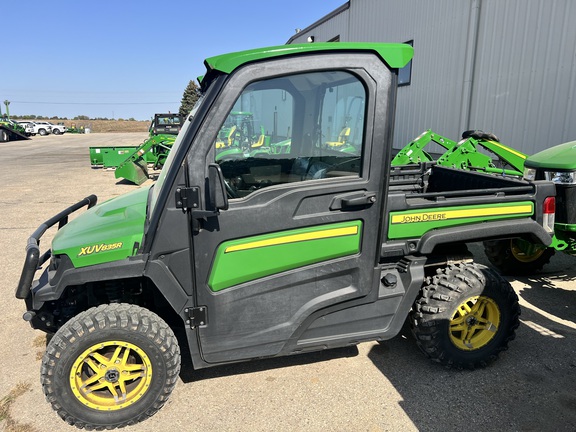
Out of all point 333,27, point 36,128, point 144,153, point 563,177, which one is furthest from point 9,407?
point 36,128

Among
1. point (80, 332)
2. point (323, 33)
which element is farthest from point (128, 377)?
point (323, 33)

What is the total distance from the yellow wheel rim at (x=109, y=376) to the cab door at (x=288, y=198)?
16.8 inches

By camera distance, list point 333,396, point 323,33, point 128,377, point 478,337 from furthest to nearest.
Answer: point 323,33 < point 478,337 < point 333,396 < point 128,377

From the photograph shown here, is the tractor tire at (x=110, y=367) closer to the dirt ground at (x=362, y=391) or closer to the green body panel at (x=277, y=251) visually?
the dirt ground at (x=362, y=391)

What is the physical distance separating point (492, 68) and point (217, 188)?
805 centimetres

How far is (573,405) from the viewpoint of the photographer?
267cm

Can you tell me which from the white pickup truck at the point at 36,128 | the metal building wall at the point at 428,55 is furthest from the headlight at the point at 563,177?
the white pickup truck at the point at 36,128

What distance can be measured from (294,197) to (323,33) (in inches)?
632

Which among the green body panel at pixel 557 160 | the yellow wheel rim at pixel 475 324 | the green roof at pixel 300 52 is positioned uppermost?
the green roof at pixel 300 52

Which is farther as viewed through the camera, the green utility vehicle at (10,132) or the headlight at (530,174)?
the green utility vehicle at (10,132)

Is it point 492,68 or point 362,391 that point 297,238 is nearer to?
Answer: point 362,391

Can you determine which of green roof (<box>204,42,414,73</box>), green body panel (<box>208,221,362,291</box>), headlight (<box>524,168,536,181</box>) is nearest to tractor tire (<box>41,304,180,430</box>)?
green body panel (<box>208,221,362,291</box>)

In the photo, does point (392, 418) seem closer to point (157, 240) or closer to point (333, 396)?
point (333, 396)

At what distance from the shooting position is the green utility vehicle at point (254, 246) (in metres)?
2.38
